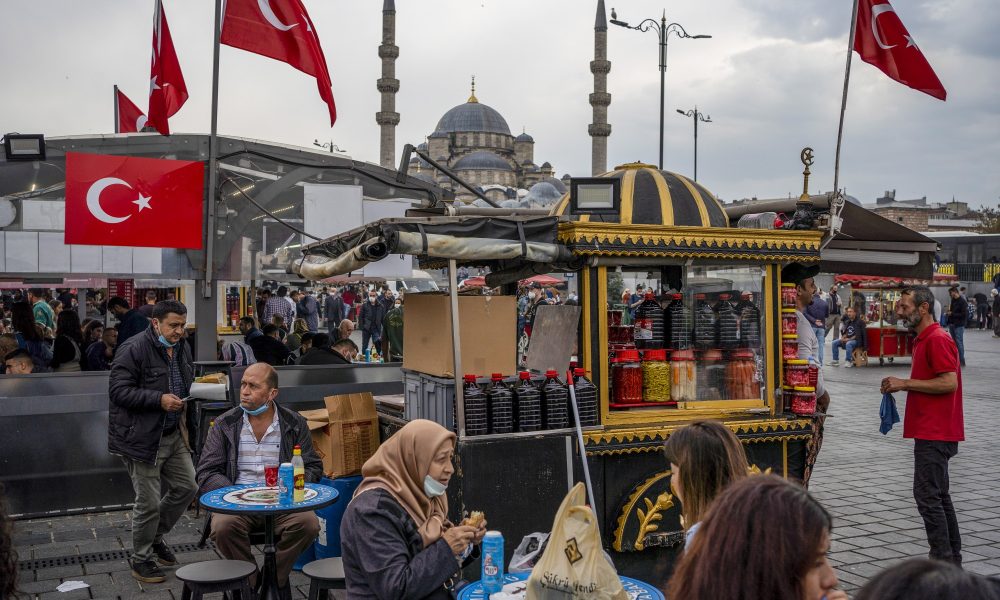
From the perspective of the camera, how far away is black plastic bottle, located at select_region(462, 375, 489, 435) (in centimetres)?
531

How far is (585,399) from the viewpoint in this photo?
18.4 feet

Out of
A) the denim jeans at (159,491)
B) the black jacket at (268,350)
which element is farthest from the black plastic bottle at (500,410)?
the black jacket at (268,350)

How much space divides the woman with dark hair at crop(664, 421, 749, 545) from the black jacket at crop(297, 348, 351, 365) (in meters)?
6.78

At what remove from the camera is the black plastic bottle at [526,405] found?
545 centimetres

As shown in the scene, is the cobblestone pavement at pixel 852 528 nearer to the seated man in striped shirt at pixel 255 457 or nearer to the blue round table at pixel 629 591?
the seated man in striped shirt at pixel 255 457

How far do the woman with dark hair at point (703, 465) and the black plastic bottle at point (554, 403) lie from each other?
7.88ft

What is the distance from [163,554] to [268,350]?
4.39 meters

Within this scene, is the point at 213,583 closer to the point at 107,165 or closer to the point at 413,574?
the point at 413,574

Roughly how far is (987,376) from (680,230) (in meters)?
15.3

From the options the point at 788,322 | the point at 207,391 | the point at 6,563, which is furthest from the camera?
the point at 207,391

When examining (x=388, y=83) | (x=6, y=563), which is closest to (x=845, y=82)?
(x=6, y=563)

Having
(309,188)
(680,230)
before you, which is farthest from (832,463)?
(309,188)

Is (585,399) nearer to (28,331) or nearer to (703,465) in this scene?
(703,465)

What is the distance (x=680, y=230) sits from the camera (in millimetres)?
5902
